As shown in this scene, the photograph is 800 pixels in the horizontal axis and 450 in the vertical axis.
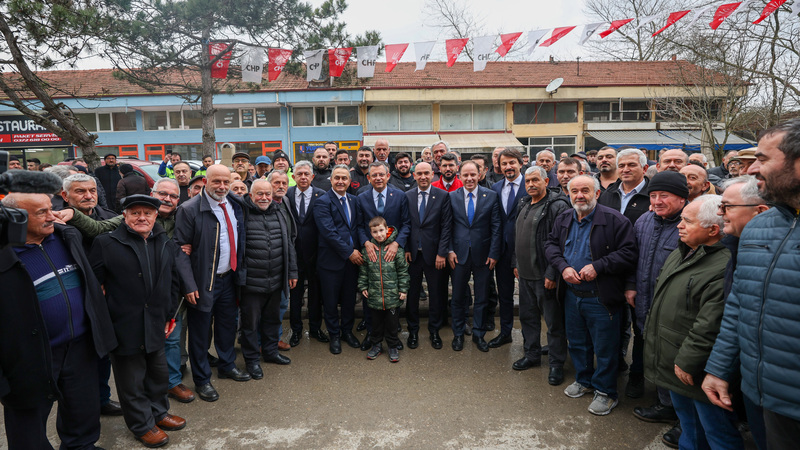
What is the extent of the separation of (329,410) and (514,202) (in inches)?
119

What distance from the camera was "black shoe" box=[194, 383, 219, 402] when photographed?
3857 mm

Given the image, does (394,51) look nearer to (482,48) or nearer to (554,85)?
(482,48)

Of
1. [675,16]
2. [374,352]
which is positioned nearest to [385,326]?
[374,352]

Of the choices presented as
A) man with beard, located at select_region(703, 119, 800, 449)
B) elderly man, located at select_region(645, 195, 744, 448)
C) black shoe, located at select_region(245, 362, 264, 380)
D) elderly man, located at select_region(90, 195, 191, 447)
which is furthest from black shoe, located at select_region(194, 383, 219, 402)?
man with beard, located at select_region(703, 119, 800, 449)

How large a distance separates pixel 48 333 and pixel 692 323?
13.0 feet

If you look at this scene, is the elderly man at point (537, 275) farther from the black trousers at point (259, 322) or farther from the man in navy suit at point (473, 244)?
the black trousers at point (259, 322)

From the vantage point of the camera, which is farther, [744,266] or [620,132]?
[620,132]

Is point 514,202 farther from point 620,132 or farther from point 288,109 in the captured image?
point 620,132

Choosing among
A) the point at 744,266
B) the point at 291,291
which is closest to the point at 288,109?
the point at 291,291

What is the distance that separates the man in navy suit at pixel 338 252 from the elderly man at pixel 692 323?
293cm

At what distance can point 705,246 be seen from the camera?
274 cm

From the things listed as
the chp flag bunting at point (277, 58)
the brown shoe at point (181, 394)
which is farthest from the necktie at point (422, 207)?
the chp flag bunting at point (277, 58)

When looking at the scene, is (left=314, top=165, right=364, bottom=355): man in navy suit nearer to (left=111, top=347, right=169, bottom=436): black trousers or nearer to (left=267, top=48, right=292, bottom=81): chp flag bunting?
(left=111, top=347, right=169, bottom=436): black trousers

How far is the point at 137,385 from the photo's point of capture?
321 cm
